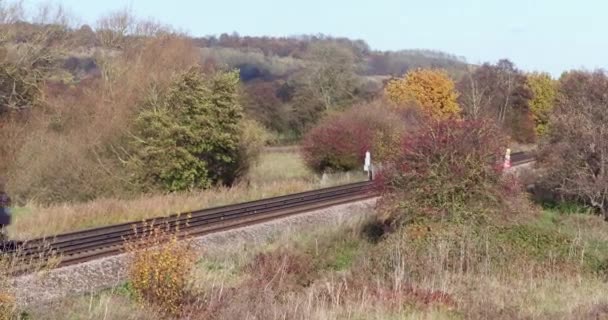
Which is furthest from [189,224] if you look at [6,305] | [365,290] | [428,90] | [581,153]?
[428,90]

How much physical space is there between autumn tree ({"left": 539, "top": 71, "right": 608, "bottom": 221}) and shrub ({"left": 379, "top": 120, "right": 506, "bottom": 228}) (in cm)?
933

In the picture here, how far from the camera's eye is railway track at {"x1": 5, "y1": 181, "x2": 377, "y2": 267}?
1567 cm

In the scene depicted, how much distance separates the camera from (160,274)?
10438mm

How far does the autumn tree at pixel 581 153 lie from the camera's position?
2834cm

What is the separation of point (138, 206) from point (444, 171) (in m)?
10.5

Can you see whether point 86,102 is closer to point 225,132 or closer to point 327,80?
point 225,132

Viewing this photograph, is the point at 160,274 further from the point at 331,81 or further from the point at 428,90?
the point at 331,81

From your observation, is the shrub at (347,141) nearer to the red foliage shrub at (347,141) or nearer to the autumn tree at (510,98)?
the red foliage shrub at (347,141)

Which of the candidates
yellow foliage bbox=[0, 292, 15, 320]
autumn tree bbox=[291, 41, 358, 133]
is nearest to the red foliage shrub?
A: yellow foliage bbox=[0, 292, 15, 320]

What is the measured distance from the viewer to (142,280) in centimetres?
1044

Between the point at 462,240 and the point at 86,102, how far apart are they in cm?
2953

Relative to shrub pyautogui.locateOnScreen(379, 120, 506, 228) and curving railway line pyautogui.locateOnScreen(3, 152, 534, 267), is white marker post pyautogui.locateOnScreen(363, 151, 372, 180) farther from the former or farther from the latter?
shrub pyautogui.locateOnScreen(379, 120, 506, 228)

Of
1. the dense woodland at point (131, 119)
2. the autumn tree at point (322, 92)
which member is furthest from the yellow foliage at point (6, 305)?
the autumn tree at point (322, 92)

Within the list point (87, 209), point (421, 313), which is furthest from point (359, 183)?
point (421, 313)
